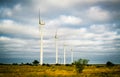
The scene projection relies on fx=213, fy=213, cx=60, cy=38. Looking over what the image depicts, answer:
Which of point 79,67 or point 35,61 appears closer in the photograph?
point 79,67

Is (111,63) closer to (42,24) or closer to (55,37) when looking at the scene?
(55,37)

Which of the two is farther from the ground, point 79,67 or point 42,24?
point 42,24

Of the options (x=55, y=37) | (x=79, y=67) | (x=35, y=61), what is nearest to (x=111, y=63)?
(x=55, y=37)

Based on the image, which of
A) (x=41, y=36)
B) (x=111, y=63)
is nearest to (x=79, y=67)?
(x=41, y=36)

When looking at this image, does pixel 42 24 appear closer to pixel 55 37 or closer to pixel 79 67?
pixel 55 37

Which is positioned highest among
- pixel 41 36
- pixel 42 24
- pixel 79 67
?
pixel 42 24

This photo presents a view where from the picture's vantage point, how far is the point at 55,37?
107 m

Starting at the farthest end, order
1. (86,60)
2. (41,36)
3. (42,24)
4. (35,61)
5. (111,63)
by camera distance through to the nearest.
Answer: (35,61), (111,63), (42,24), (41,36), (86,60)

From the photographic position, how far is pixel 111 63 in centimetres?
11762

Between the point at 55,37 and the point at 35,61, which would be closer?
the point at 55,37

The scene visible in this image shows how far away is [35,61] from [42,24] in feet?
155

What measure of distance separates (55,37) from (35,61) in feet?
111

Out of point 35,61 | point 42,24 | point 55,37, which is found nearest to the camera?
point 42,24

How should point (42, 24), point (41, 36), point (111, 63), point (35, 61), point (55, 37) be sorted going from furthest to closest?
point (35, 61) < point (111, 63) < point (55, 37) < point (42, 24) < point (41, 36)
